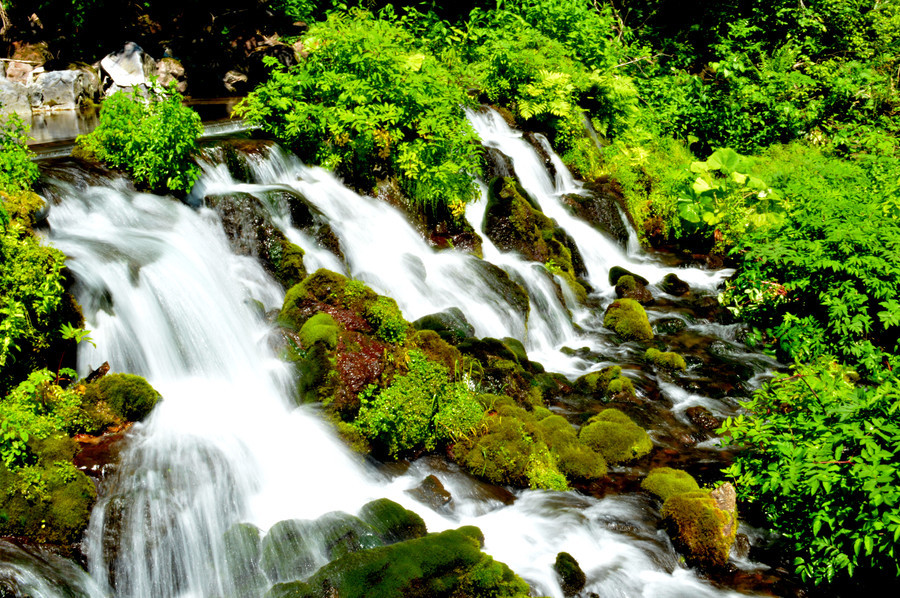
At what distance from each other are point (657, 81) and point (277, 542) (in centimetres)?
1753

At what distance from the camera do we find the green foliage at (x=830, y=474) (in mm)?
4801

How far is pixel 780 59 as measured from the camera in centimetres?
1911

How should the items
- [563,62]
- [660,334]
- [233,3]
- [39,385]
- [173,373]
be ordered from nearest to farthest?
1. [39,385]
2. [173,373]
3. [660,334]
4. [563,62]
5. [233,3]

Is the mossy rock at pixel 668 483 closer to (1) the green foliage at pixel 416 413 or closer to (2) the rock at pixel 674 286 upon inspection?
(1) the green foliage at pixel 416 413

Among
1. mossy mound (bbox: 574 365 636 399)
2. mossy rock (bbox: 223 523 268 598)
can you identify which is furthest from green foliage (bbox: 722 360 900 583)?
mossy rock (bbox: 223 523 268 598)

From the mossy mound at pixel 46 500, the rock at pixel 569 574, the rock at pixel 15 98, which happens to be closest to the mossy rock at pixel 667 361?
the rock at pixel 569 574

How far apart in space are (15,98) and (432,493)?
1641 centimetres

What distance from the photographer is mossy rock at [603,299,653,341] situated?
10844 millimetres

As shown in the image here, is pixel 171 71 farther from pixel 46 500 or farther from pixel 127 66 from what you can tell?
pixel 46 500

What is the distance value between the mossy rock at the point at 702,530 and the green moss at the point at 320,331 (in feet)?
12.6

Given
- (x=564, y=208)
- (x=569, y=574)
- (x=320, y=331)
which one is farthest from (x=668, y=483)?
(x=564, y=208)

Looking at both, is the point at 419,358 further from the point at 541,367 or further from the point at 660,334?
the point at 660,334

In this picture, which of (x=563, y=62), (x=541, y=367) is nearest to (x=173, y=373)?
(x=541, y=367)

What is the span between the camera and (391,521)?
225 inches
